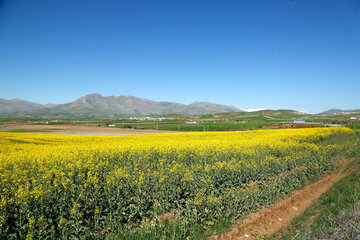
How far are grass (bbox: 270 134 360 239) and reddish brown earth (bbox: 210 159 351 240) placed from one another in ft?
1.27

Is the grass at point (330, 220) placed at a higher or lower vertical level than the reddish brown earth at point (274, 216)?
higher

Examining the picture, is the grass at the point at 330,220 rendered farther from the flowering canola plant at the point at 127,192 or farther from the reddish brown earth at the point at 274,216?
the flowering canola plant at the point at 127,192

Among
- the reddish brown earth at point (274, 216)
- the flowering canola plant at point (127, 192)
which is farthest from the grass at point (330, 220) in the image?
the flowering canola plant at point (127, 192)

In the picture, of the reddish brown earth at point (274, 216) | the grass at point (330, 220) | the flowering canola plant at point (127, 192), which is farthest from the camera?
the reddish brown earth at point (274, 216)

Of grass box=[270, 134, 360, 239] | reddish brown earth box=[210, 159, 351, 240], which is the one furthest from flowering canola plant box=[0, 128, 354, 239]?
grass box=[270, 134, 360, 239]

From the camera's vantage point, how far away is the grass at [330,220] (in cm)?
399

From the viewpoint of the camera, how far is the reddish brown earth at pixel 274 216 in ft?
18.8

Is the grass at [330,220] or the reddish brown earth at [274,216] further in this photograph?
the reddish brown earth at [274,216]

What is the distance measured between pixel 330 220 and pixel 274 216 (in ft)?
6.78

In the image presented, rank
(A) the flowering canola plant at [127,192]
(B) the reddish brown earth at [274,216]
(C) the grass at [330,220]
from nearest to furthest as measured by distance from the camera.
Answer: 1. (C) the grass at [330,220]
2. (A) the flowering canola plant at [127,192]
3. (B) the reddish brown earth at [274,216]

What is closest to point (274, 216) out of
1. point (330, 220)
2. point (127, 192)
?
point (330, 220)

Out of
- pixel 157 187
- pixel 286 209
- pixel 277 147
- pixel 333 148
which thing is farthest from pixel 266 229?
pixel 333 148

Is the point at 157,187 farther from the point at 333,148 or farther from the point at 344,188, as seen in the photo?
the point at 333,148

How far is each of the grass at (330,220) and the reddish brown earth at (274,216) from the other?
0.39m
